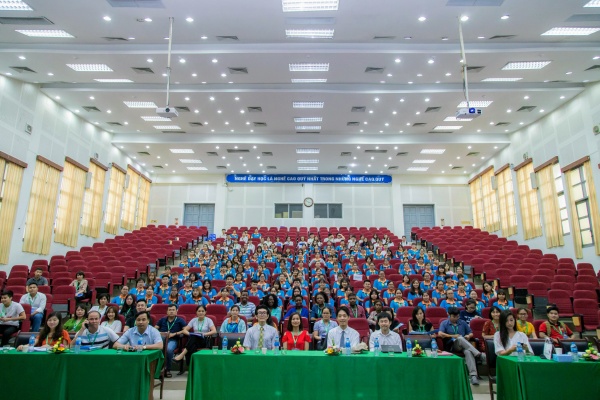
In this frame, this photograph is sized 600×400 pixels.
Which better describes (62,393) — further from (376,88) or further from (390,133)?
(390,133)

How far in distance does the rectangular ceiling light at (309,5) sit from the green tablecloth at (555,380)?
22.3 feet

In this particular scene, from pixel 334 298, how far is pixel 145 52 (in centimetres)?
723

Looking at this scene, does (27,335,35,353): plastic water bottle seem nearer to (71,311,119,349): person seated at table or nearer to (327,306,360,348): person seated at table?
(71,311,119,349): person seated at table

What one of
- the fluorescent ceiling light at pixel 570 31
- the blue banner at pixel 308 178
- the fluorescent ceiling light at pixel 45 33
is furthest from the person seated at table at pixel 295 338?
the blue banner at pixel 308 178

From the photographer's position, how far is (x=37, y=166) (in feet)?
35.2

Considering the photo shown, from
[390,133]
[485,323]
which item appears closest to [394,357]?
[485,323]

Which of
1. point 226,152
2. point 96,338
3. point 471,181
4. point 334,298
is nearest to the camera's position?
point 96,338

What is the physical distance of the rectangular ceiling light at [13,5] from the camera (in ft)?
23.7

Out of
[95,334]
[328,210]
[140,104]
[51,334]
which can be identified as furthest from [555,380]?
[328,210]

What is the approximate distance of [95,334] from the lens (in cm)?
444

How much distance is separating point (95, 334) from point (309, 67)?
792cm

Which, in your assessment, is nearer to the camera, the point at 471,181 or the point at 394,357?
the point at 394,357

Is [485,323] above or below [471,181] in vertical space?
below

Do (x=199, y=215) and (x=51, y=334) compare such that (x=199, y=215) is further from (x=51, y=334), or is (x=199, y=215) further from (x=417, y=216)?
(x=51, y=334)
